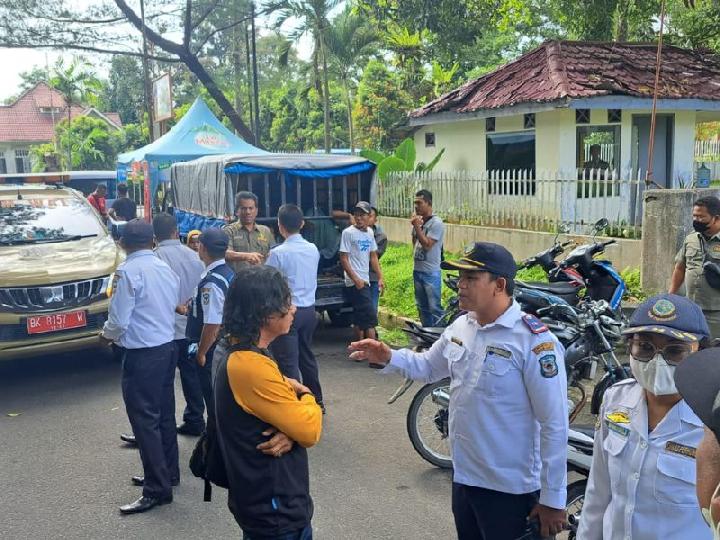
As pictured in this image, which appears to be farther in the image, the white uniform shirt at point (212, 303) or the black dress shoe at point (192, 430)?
the black dress shoe at point (192, 430)

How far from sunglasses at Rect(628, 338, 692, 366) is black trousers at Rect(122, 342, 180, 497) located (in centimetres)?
305

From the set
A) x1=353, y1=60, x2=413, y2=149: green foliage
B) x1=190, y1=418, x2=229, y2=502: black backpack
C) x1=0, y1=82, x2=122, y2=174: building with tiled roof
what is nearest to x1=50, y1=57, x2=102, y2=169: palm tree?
x1=0, y1=82, x2=122, y2=174: building with tiled roof

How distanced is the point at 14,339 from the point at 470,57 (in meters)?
22.1

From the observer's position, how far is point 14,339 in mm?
6504

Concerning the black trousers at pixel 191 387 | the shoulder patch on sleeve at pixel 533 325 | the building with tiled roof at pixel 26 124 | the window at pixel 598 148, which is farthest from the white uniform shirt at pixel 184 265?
the building with tiled roof at pixel 26 124

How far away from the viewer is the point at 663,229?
829cm

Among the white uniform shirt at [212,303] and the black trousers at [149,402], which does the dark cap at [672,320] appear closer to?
the white uniform shirt at [212,303]

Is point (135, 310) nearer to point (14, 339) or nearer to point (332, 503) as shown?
point (332, 503)

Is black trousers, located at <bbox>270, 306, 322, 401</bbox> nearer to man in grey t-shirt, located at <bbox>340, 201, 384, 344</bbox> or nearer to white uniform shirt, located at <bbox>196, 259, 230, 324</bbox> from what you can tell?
white uniform shirt, located at <bbox>196, 259, 230, 324</bbox>

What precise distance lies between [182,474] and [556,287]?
10.0 ft

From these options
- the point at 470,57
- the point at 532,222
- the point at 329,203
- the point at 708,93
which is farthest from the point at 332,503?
the point at 470,57

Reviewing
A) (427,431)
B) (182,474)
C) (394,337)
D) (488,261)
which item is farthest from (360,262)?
(488,261)

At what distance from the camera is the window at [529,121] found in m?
13.6

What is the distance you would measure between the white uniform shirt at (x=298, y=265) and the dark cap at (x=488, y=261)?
3.05 metres
